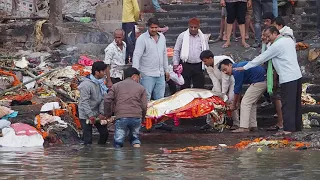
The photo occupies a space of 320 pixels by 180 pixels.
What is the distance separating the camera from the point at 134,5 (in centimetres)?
1703

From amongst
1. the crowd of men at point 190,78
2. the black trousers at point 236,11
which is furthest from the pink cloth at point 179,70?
the black trousers at point 236,11

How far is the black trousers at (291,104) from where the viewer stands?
45.9ft

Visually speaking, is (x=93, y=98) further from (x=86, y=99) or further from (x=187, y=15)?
(x=187, y=15)

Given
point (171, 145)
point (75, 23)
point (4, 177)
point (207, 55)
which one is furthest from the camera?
point (75, 23)

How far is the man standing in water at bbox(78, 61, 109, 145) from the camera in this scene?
1305cm

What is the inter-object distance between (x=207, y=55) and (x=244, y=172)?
16.0 feet

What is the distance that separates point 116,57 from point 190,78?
148 centimetres

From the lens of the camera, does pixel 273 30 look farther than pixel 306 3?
No

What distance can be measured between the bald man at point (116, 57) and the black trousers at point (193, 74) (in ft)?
3.83

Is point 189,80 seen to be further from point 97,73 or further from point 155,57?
point 97,73

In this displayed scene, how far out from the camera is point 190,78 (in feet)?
51.9

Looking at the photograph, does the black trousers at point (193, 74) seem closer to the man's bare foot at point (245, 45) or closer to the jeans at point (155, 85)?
the jeans at point (155, 85)

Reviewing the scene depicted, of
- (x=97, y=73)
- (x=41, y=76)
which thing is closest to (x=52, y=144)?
(x=97, y=73)

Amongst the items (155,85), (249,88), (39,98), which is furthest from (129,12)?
(249,88)
